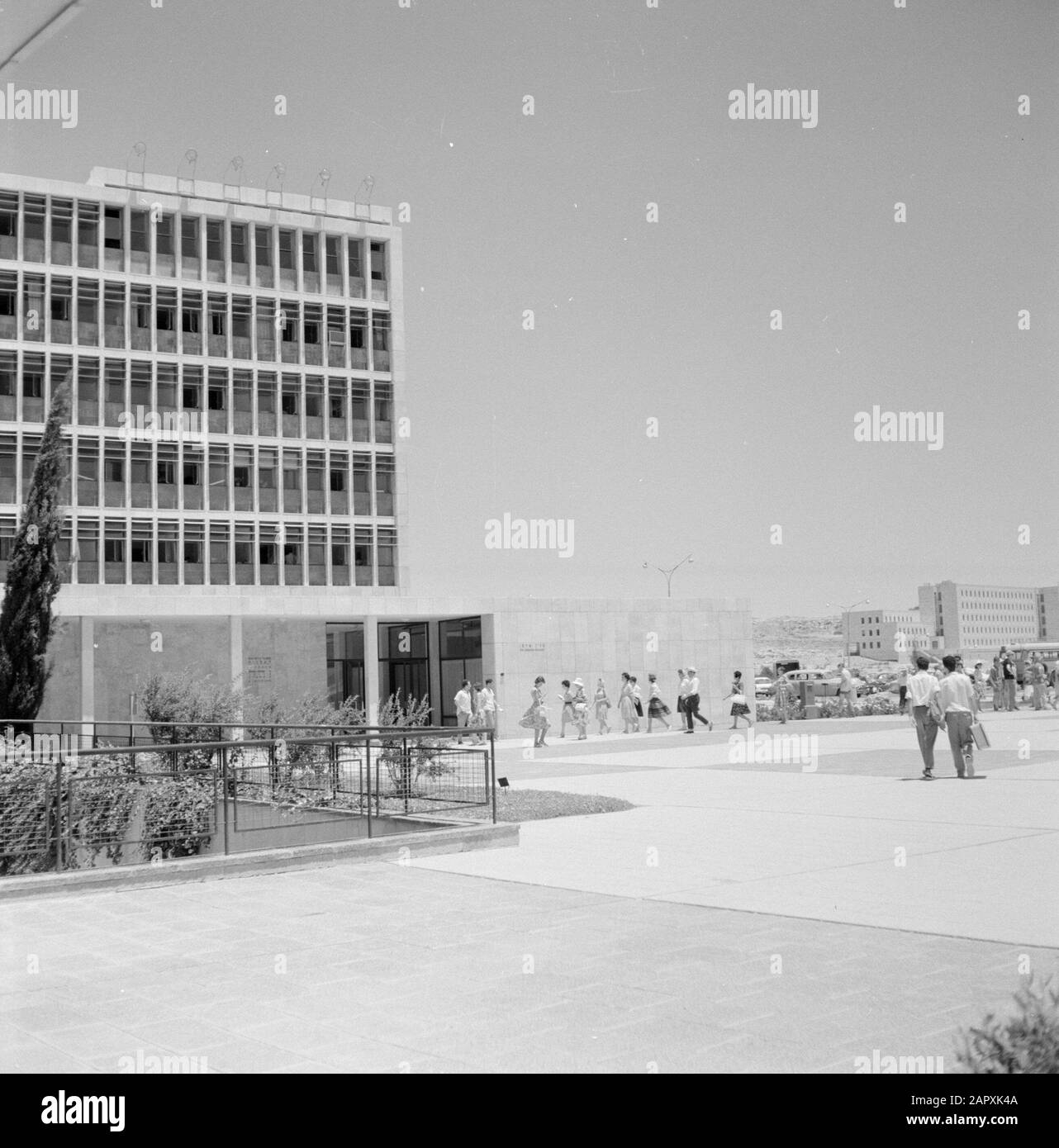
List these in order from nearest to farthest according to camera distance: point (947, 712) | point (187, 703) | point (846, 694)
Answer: point (947, 712) → point (187, 703) → point (846, 694)

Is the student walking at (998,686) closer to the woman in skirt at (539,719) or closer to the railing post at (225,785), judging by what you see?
the woman in skirt at (539,719)

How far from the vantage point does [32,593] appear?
28297 mm

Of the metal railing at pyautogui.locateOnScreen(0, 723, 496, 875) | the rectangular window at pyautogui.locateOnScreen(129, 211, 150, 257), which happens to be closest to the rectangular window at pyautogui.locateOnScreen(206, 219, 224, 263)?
the rectangular window at pyautogui.locateOnScreen(129, 211, 150, 257)

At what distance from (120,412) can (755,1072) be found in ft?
159

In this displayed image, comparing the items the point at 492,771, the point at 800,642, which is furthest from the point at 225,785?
the point at 800,642

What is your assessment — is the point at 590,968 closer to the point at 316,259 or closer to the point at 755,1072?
the point at 755,1072

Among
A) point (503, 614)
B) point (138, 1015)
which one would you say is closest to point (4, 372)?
point (503, 614)

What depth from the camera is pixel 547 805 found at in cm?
1515

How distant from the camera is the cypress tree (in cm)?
2778

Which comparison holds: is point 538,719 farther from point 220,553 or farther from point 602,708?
point 220,553

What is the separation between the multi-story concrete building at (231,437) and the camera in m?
40.8

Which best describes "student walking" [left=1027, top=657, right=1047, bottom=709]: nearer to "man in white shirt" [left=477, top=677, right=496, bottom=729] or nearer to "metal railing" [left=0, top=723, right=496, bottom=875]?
"man in white shirt" [left=477, top=677, right=496, bottom=729]

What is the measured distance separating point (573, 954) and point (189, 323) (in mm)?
48236

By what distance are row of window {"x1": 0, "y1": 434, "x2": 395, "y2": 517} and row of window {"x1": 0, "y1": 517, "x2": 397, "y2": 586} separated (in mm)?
842
